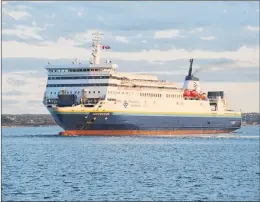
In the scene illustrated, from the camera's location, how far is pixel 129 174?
145 feet

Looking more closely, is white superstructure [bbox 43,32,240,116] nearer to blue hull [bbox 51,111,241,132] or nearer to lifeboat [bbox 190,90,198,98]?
blue hull [bbox 51,111,241,132]

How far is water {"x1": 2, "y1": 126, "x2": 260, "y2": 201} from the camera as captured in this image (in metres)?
35.4

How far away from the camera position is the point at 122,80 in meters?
96.0

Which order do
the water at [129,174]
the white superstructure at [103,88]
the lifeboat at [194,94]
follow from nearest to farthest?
the water at [129,174] < the white superstructure at [103,88] < the lifeboat at [194,94]

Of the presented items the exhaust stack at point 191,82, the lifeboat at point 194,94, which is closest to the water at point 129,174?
the lifeboat at point 194,94

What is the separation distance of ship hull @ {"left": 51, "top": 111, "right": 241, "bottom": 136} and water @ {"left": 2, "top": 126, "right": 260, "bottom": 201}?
19970mm

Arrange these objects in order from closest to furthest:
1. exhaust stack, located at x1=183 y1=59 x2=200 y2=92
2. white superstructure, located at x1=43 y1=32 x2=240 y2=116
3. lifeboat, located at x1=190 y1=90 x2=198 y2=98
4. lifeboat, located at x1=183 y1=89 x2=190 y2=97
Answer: white superstructure, located at x1=43 y1=32 x2=240 y2=116, lifeboat, located at x1=183 y1=89 x2=190 y2=97, lifeboat, located at x1=190 y1=90 x2=198 y2=98, exhaust stack, located at x1=183 y1=59 x2=200 y2=92

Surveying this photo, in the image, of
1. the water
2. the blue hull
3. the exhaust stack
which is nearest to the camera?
the water

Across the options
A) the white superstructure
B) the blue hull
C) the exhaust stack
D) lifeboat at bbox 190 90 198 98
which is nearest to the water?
the blue hull

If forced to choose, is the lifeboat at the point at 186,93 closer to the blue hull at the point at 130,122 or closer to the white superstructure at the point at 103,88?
the blue hull at the point at 130,122

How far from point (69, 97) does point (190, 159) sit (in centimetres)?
3710

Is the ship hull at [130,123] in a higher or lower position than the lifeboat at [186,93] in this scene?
lower

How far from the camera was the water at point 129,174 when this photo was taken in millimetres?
35438

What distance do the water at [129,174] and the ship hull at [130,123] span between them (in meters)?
20.0
